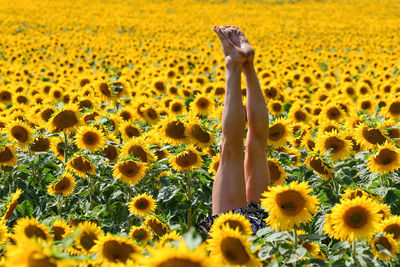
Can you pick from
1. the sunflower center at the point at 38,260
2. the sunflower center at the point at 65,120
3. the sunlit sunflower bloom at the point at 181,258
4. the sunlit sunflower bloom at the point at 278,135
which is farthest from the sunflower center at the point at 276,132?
the sunflower center at the point at 38,260

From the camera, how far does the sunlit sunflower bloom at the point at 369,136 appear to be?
427cm

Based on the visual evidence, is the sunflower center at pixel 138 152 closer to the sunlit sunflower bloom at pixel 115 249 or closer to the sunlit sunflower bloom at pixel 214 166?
the sunlit sunflower bloom at pixel 214 166

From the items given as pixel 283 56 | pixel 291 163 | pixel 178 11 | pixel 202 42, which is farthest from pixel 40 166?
pixel 178 11

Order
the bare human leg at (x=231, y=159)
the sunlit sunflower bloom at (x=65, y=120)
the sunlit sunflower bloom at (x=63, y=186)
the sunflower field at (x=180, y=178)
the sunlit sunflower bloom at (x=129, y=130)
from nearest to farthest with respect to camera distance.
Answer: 1. the sunflower field at (x=180, y=178)
2. the bare human leg at (x=231, y=159)
3. the sunlit sunflower bloom at (x=63, y=186)
4. the sunlit sunflower bloom at (x=65, y=120)
5. the sunlit sunflower bloom at (x=129, y=130)

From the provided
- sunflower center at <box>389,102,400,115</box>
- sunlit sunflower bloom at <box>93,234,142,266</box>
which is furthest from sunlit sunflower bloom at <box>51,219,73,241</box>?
sunflower center at <box>389,102,400,115</box>

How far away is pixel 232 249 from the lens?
2.13 metres

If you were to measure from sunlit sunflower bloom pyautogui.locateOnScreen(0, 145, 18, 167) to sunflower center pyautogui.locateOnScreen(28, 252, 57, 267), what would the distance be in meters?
2.95

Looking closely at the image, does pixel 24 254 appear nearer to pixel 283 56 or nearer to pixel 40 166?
pixel 40 166

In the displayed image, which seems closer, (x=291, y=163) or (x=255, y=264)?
(x=255, y=264)

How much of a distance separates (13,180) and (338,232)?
3.29 m

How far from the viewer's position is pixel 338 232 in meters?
2.33

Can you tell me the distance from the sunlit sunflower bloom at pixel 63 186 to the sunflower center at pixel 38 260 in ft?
8.07

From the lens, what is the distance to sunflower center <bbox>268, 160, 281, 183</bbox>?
4.18 m

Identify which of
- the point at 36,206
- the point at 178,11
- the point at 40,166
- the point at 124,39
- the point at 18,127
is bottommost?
the point at 36,206
